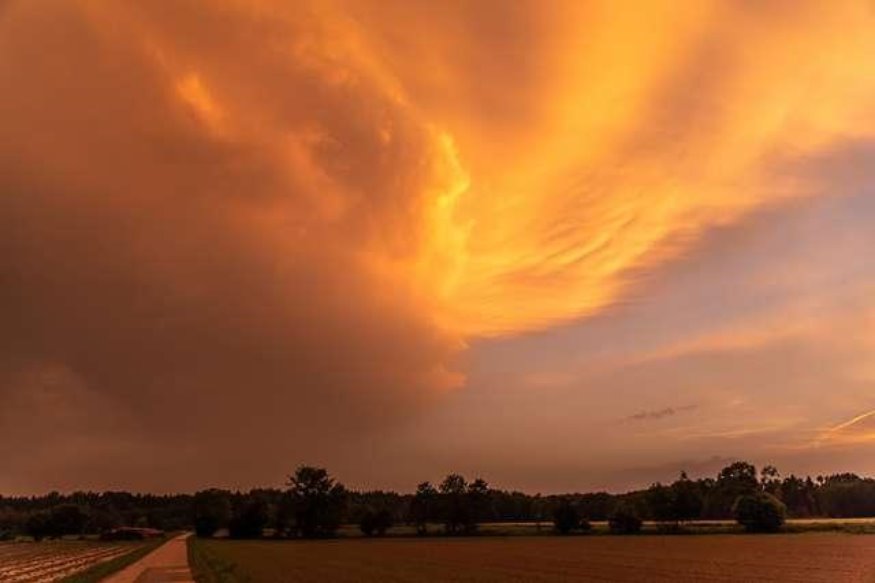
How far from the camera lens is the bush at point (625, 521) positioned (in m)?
165

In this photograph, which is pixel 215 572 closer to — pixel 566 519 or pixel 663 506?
pixel 566 519

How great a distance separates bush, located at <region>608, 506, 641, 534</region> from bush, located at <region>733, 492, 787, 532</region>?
23.5 meters

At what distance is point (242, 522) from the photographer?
196 metres

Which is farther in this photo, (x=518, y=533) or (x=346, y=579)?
(x=518, y=533)

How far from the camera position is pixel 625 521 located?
6496 inches

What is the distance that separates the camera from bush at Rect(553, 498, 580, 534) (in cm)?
17812

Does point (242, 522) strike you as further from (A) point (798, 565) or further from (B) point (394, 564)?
(A) point (798, 565)

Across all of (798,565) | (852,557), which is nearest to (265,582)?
(798,565)

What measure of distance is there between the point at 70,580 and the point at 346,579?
23.1m

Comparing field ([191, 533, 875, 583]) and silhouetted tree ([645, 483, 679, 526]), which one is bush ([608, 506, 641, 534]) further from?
field ([191, 533, 875, 583])

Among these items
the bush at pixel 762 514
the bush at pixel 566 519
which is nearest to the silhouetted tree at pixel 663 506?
the bush at pixel 566 519

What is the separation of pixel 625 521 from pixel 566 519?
17.1 meters

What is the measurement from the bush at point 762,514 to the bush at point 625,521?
77.1 feet

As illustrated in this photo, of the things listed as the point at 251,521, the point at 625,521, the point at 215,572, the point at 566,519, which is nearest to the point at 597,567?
the point at 215,572
